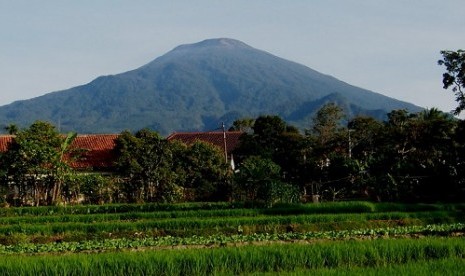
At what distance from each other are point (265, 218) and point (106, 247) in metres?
6.16

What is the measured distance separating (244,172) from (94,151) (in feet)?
40.9

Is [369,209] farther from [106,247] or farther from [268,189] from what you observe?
[106,247]

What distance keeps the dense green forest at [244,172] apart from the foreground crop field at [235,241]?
3.09 m

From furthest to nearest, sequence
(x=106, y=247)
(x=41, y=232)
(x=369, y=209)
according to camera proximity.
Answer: (x=369, y=209) < (x=41, y=232) < (x=106, y=247)

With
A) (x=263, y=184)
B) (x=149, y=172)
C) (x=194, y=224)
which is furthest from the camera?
(x=149, y=172)

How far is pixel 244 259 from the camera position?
9.09 metres

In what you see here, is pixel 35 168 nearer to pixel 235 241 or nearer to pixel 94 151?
pixel 94 151

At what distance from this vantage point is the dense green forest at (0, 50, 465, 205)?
24109 millimetres

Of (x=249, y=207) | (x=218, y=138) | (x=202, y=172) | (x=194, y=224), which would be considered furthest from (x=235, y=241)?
(x=218, y=138)

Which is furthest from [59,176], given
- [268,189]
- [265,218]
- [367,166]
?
[367,166]

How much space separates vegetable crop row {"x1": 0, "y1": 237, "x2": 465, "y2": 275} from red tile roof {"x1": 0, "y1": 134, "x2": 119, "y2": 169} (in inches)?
846

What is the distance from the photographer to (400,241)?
33.4 feet

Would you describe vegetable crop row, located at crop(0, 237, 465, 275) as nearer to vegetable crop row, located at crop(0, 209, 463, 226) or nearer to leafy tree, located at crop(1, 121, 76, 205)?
vegetable crop row, located at crop(0, 209, 463, 226)

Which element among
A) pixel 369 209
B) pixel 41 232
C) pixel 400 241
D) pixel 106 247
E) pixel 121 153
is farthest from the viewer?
pixel 121 153
